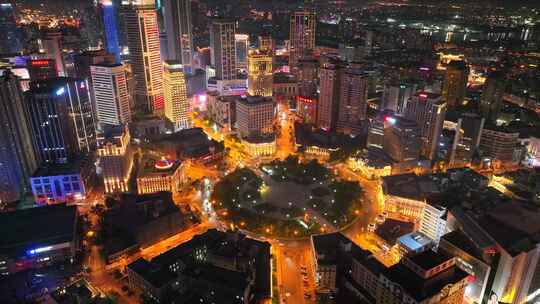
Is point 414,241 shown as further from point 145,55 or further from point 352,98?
point 145,55

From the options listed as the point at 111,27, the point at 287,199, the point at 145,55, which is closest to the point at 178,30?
the point at 111,27

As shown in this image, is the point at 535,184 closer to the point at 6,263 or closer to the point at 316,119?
the point at 316,119

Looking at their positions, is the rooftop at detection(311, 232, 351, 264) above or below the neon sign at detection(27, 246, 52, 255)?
above

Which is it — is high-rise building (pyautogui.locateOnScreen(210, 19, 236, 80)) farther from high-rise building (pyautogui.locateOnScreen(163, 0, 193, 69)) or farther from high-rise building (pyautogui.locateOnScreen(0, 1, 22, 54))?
high-rise building (pyautogui.locateOnScreen(0, 1, 22, 54))

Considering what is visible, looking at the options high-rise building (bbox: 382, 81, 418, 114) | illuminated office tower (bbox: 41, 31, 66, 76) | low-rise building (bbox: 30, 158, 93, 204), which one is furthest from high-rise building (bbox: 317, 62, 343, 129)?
illuminated office tower (bbox: 41, 31, 66, 76)

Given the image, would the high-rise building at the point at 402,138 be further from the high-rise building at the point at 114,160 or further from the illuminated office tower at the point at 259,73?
the high-rise building at the point at 114,160

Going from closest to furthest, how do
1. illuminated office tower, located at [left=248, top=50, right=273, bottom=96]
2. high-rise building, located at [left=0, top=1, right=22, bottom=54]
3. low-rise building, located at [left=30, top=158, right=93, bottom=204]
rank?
low-rise building, located at [left=30, top=158, right=93, bottom=204], illuminated office tower, located at [left=248, top=50, right=273, bottom=96], high-rise building, located at [left=0, top=1, right=22, bottom=54]
